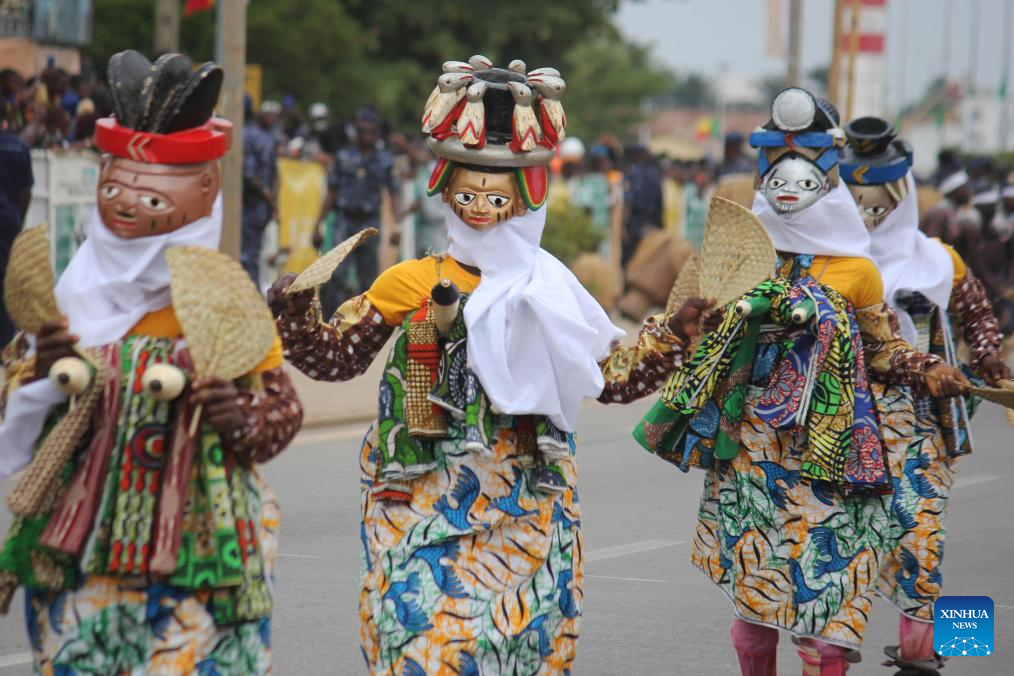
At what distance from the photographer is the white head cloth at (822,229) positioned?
6129 millimetres

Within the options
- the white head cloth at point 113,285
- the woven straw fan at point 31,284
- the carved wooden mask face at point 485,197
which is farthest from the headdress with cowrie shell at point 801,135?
the woven straw fan at point 31,284

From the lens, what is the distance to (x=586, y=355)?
5.10 meters

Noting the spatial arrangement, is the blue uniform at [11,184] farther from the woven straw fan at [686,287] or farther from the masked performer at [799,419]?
the woven straw fan at [686,287]

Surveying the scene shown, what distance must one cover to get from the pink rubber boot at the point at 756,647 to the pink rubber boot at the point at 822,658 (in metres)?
0.11

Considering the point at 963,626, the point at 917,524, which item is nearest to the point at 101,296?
the point at 917,524

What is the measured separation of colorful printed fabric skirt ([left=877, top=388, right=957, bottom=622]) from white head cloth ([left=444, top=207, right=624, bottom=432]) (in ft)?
6.54

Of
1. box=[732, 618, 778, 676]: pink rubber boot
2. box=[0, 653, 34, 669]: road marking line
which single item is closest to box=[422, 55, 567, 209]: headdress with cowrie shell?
box=[732, 618, 778, 676]: pink rubber boot

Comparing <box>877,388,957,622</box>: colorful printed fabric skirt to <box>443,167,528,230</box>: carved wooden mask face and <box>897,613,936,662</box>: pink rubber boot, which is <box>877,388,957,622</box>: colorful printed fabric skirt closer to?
<box>897,613,936,662</box>: pink rubber boot

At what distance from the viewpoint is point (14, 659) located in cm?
652

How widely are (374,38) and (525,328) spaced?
88.6 feet

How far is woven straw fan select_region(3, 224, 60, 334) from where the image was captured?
163 inches

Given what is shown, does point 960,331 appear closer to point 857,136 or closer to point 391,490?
point 857,136

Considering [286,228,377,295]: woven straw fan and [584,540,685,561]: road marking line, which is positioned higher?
[286,228,377,295]: woven straw fan

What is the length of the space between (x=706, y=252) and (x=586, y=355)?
52 cm
